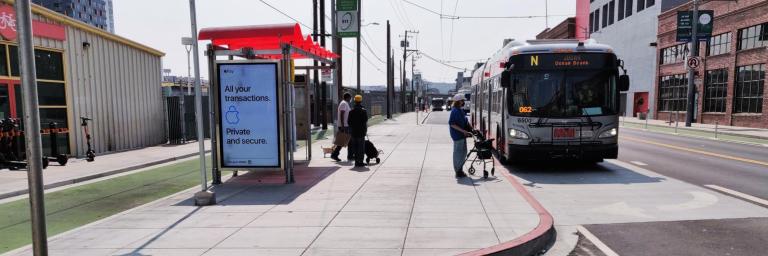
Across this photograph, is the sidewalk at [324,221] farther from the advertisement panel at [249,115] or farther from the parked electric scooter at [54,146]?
the parked electric scooter at [54,146]

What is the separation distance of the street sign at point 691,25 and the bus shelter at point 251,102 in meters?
28.1

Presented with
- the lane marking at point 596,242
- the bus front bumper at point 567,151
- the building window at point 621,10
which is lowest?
the lane marking at point 596,242

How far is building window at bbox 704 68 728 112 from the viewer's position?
3065 cm

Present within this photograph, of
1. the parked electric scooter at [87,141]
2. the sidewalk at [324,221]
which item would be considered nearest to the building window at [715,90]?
the sidewalk at [324,221]

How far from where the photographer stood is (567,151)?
10000 millimetres

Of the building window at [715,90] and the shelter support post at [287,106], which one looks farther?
the building window at [715,90]

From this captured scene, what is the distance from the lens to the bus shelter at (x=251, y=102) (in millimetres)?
8484

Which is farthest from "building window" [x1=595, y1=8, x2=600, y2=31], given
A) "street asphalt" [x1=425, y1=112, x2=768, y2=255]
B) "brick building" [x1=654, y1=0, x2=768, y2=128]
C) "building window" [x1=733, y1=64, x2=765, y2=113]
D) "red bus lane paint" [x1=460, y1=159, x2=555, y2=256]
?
"red bus lane paint" [x1=460, y1=159, x2=555, y2=256]

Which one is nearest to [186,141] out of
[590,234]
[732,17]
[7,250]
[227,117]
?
[227,117]

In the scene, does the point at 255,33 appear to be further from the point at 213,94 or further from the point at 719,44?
the point at 719,44

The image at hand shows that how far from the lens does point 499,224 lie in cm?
584

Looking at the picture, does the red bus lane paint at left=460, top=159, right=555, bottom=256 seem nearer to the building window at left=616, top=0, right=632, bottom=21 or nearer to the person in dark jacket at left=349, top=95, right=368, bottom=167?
the person in dark jacket at left=349, top=95, right=368, bottom=167

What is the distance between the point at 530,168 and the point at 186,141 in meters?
13.0

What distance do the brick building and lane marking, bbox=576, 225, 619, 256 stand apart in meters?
27.6
